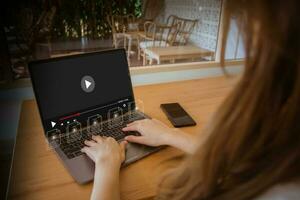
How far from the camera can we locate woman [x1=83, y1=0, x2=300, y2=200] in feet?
1.09

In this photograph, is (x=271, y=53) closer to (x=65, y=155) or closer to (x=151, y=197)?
(x=151, y=197)

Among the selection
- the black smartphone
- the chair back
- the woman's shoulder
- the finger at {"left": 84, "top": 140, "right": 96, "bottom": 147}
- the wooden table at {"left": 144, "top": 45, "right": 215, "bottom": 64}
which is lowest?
the black smartphone

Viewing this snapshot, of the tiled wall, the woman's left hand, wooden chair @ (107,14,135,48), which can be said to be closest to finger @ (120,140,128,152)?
the woman's left hand

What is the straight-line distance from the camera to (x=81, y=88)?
0.91 m

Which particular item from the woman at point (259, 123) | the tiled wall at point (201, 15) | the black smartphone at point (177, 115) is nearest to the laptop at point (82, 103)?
the black smartphone at point (177, 115)

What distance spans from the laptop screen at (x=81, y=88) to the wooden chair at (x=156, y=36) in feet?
1.68

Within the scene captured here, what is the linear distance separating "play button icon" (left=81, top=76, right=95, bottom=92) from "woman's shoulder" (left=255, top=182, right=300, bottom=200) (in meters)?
0.68

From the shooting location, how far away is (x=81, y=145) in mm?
813

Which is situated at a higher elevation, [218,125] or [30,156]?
[218,125]

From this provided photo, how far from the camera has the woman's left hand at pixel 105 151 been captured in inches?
27.9

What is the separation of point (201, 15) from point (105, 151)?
46.2 inches

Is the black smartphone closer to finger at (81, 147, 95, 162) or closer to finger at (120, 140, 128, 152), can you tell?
finger at (120, 140, 128, 152)

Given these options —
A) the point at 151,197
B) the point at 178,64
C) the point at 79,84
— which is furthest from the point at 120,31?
the point at 151,197

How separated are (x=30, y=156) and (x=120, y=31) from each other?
82 cm
